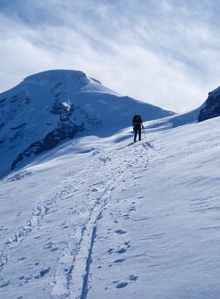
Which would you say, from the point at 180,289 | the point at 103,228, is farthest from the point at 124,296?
the point at 103,228

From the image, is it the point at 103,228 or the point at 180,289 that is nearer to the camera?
the point at 180,289

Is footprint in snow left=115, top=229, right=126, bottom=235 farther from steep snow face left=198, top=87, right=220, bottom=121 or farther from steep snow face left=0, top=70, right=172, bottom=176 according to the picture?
steep snow face left=0, top=70, right=172, bottom=176

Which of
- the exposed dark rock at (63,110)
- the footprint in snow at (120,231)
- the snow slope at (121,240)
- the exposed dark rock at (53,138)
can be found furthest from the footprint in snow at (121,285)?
the exposed dark rock at (63,110)

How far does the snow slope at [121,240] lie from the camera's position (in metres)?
4.55

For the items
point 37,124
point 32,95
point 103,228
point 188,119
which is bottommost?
point 103,228

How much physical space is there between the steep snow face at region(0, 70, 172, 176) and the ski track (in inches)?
2885

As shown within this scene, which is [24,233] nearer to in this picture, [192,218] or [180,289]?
[192,218]

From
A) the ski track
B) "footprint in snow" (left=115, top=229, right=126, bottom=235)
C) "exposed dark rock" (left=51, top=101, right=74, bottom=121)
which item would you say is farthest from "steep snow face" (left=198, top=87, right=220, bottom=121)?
"footprint in snow" (left=115, top=229, right=126, bottom=235)

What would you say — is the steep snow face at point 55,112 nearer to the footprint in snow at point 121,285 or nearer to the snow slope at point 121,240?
the snow slope at point 121,240

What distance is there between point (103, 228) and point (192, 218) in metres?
1.98

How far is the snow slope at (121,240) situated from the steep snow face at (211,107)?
6787 cm

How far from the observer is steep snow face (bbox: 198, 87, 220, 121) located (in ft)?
247

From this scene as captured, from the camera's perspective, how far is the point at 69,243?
6.50 m

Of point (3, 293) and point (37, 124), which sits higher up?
point (37, 124)
